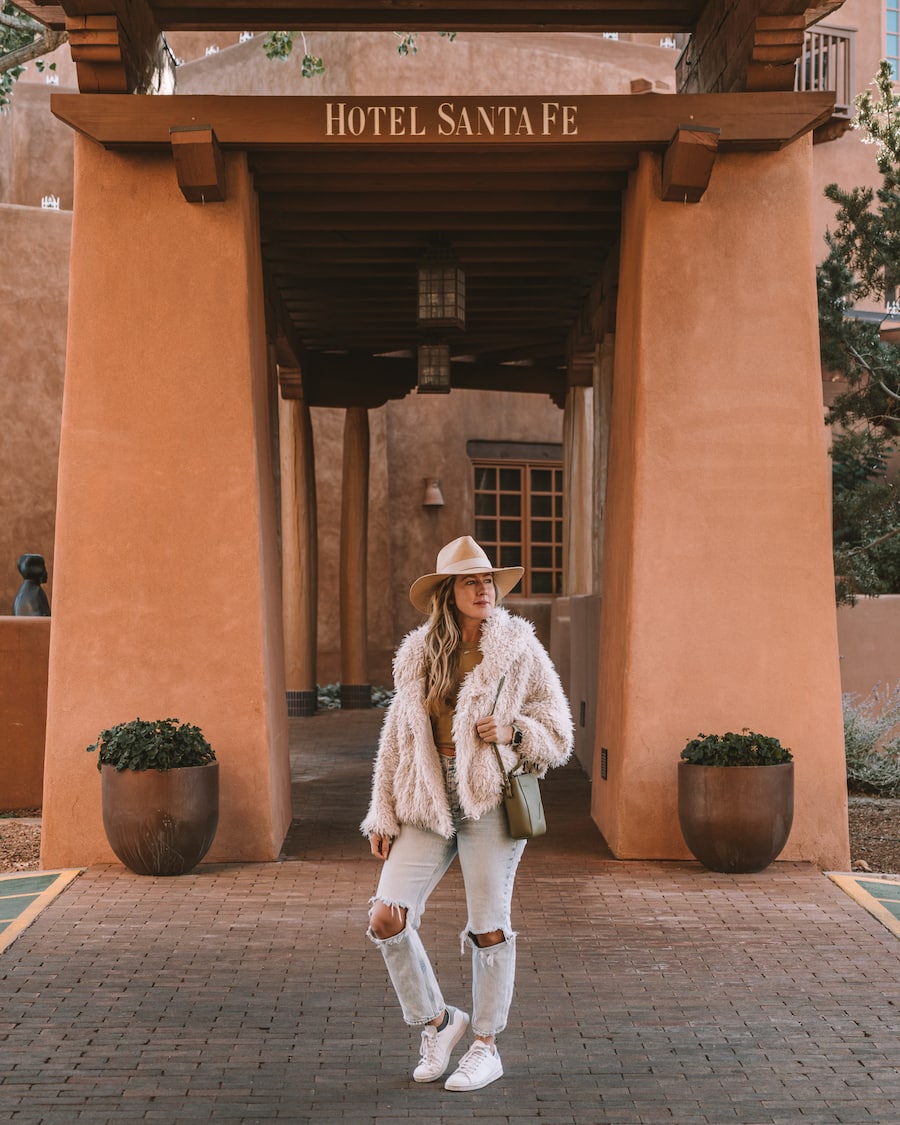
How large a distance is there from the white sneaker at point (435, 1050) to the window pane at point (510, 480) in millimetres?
15916

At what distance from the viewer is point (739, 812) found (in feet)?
24.3

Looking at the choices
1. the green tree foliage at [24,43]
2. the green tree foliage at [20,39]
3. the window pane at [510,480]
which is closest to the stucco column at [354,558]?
the window pane at [510,480]

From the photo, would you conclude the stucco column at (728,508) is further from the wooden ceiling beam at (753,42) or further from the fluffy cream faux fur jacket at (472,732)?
the fluffy cream faux fur jacket at (472,732)

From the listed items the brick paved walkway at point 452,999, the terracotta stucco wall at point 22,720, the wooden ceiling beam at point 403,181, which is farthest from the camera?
the terracotta stucco wall at point 22,720

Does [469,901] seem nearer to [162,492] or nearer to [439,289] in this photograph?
[162,492]

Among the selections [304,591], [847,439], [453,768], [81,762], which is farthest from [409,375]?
[453,768]

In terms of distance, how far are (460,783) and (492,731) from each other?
0.63ft

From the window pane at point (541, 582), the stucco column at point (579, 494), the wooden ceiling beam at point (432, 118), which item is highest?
the wooden ceiling beam at point (432, 118)

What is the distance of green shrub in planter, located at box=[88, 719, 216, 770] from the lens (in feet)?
24.1

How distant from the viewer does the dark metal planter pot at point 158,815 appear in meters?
7.30

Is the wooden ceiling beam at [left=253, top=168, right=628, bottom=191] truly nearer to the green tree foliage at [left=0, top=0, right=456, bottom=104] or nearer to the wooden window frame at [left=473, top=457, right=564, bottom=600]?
the green tree foliage at [left=0, top=0, right=456, bottom=104]

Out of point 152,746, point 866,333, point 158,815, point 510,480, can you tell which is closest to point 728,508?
point 152,746

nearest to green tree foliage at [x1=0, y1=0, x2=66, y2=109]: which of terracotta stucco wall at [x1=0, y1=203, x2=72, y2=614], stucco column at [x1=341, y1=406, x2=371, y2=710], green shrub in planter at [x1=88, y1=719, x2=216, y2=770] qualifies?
terracotta stucco wall at [x1=0, y1=203, x2=72, y2=614]

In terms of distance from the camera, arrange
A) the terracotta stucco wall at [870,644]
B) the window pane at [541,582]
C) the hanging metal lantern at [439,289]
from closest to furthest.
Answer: the hanging metal lantern at [439,289] < the terracotta stucco wall at [870,644] < the window pane at [541,582]
